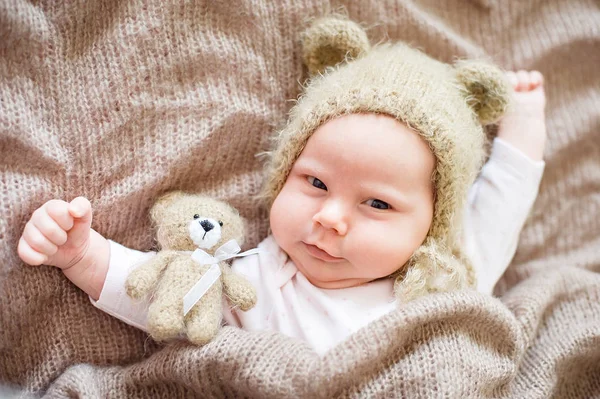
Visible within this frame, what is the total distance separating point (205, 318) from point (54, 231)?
307mm

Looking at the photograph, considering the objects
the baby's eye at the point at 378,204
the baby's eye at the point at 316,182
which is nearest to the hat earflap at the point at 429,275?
the baby's eye at the point at 378,204

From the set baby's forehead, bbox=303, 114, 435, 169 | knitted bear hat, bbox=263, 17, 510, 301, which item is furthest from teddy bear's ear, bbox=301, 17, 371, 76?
baby's forehead, bbox=303, 114, 435, 169

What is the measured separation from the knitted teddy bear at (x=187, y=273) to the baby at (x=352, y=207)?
0.08m

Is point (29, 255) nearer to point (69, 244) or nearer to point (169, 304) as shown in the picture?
point (69, 244)

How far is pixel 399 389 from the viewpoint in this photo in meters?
1.07

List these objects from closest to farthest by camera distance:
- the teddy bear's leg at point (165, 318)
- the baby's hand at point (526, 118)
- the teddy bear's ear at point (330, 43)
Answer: the teddy bear's leg at point (165, 318) < the teddy bear's ear at point (330, 43) < the baby's hand at point (526, 118)

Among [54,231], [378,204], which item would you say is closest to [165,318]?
[54,231]

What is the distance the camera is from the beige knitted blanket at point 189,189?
1082 millimetres

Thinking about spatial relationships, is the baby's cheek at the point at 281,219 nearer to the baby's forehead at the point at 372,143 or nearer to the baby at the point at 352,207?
the baby at the point at 352,207

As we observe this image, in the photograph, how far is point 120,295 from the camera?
3.76 ft

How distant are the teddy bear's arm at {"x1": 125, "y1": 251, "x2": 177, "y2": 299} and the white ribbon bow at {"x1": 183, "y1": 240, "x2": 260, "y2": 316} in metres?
0.06

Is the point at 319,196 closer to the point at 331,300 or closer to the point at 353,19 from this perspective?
the point at 331,300

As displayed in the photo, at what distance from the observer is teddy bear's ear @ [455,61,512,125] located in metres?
1.29

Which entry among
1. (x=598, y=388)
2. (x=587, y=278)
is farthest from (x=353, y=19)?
(x=598, y=388)
